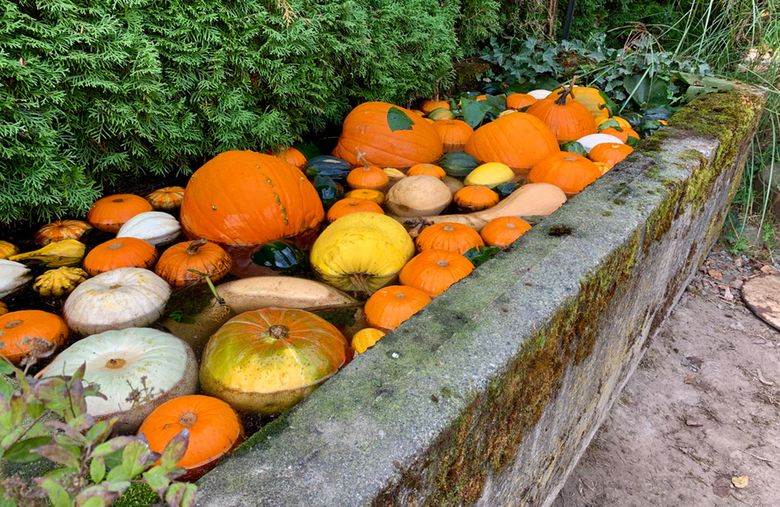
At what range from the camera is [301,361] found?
1.48 m

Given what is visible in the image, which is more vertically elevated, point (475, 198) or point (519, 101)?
point (519, 101)

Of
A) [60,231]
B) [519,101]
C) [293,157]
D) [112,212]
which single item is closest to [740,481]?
[293,157]

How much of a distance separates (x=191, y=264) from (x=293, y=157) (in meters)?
1.10

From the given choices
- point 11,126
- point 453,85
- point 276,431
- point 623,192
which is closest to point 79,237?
point 11,126

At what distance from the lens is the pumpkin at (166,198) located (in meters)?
2.49

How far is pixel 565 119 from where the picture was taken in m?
3.48

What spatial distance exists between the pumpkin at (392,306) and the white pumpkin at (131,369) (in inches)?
21.9

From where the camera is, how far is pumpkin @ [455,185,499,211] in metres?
2.68

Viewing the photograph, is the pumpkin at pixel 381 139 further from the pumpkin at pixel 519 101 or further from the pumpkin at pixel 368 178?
the pumpkin at pixel 519 101

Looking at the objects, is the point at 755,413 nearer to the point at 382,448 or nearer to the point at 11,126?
the point at 382,448

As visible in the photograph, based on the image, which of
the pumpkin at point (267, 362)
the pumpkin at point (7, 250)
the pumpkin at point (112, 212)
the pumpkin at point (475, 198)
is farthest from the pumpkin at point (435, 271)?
the pumpkin at point (7, 250)

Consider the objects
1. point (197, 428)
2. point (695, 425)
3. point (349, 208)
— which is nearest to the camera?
point (197, 428)

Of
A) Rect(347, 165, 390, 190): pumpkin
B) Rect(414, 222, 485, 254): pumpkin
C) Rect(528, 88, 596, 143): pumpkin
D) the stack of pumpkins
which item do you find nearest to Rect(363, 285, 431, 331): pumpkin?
the stack of pumpkins

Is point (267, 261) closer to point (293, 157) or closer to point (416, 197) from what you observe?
point (416, 197)
